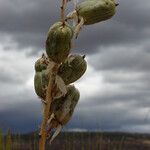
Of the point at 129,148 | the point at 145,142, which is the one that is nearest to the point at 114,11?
the point at 129,148

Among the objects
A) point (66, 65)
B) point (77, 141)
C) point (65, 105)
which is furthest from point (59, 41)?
point (77, 141)

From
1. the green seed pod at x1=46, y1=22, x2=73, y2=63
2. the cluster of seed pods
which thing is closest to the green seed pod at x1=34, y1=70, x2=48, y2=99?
the cluster of seed pods

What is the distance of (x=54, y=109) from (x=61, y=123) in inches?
2.3

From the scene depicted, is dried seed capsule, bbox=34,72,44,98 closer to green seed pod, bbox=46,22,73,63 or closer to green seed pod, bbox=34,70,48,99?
green seed pod, bbox=34,70,48,99

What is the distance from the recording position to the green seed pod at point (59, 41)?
4.22ft

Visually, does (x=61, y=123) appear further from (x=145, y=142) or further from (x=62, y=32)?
(x=145, y=142)

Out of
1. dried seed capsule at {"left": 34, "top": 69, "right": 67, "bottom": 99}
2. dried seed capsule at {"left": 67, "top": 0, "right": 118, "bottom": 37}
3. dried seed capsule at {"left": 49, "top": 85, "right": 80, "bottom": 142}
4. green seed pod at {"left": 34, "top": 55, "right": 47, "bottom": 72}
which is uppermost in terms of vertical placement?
dried seed capsule at {"left": 67, "top": 0, "right": 118, "bottom": 37}

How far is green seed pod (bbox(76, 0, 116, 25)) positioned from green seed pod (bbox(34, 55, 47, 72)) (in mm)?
158

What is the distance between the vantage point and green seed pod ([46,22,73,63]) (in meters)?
1.29

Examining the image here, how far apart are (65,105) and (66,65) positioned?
0.44 ft

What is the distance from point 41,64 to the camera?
1.44m

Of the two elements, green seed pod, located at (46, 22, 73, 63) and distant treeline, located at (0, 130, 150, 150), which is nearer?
green seed pod, located at (46, 22, 73, 63)

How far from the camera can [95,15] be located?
1.39 m

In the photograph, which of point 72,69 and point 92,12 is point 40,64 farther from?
point 92,12
